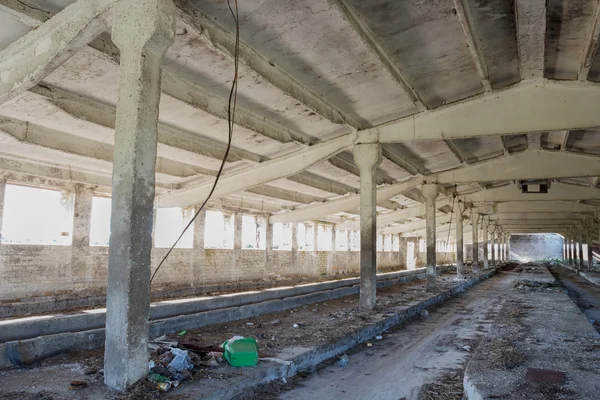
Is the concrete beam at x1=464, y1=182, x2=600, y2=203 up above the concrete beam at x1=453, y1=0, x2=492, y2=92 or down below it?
below

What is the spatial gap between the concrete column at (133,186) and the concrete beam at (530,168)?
1218cm

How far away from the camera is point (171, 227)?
15773mm

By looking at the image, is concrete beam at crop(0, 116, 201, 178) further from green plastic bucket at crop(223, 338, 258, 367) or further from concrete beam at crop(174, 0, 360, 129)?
green plastic bucket at crop(223, 338, 258, 367)

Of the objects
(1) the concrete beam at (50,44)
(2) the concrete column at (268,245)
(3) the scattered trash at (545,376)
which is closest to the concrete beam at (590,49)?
(3) the scattered trash at (545,376)

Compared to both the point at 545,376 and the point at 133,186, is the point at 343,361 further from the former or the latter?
the point at 133,186

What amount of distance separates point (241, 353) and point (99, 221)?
1019 cm

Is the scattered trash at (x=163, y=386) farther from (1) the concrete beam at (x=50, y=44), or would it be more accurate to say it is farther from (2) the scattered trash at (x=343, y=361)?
(1) the concrete beam at (x=50, y=44)

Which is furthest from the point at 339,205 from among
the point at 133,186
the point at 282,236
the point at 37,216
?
the point at 133,186

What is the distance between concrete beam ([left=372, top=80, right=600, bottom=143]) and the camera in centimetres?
839

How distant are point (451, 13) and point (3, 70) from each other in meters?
6.07

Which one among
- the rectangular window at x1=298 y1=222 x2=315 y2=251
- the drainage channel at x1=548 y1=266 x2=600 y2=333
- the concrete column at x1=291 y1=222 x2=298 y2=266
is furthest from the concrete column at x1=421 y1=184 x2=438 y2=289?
the rectangular window at x1=298 y1=222 x2=315 y2=251

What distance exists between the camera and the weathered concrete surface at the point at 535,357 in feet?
12.8

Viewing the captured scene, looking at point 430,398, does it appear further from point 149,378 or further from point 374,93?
point 374,93

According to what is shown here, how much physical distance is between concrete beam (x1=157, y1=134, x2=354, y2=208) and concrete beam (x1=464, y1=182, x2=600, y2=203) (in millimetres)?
11299
